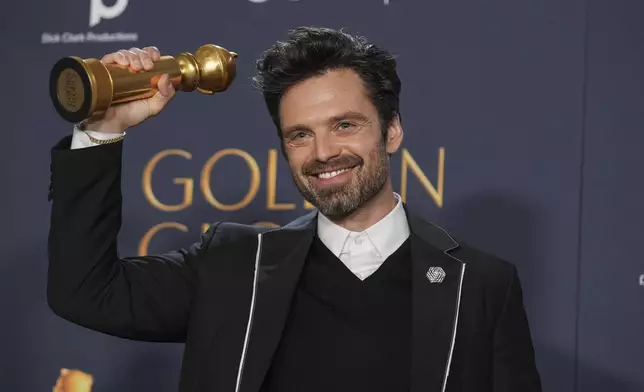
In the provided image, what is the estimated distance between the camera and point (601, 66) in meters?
2.25

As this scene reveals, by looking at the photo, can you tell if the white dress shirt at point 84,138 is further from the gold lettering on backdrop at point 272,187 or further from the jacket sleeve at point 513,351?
the gold lettering on backdrop at point 272,187

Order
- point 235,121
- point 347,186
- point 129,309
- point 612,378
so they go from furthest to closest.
A: point 235,121
point 612,378
point 347,186
point 129,309

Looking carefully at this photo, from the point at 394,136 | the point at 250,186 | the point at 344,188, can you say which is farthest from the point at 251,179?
the point at 344,188

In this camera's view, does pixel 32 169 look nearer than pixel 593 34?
No

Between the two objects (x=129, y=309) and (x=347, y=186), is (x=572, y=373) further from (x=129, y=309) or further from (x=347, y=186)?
(x=129, y=309)

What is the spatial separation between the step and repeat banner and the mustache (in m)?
0.73

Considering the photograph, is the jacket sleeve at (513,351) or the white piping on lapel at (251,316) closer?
the white piping on lapel at (251,316)

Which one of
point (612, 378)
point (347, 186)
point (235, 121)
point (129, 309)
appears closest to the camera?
point (129, 309)

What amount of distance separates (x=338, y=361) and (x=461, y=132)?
0.91 metres

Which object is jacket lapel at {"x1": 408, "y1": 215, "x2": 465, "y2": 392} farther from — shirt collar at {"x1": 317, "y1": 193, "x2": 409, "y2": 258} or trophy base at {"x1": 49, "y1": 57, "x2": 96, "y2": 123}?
trophy base at {"x1": 49, "y1": 57, "x2": 96, "y2": 123}

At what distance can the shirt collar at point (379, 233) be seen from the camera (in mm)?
1695

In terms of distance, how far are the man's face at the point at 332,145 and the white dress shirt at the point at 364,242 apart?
6cm

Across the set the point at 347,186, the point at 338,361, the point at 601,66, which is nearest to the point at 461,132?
the point at 601,66

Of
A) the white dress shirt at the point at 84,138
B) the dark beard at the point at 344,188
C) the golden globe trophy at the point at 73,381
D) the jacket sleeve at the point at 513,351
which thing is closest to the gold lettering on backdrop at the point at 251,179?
the golden globe trophy at the point at 73,381
